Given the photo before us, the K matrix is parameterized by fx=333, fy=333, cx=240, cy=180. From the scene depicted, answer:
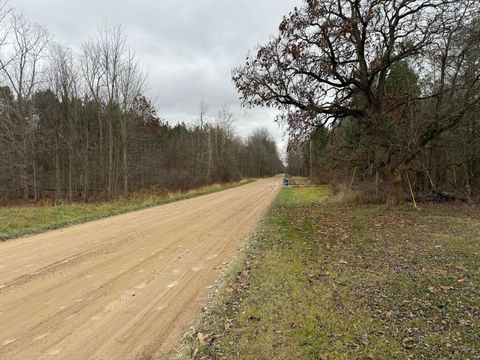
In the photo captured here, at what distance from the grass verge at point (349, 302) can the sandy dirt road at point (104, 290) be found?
1.98ft

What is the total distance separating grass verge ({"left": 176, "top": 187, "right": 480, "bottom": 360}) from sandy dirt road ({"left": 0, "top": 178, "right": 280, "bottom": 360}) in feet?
1.98

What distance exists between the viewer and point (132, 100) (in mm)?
27922

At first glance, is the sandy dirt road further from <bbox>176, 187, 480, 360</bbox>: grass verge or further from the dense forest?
the dense forest

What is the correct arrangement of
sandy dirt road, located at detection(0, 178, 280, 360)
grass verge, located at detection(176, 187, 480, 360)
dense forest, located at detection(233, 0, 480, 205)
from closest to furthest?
1. grass verge, located at detection(176, 187, 480, 360)
2. sandy dirt road, located at detection(0, 178, 280, 360)
3. dense forest, located at detection(233, 0, 480, 205)

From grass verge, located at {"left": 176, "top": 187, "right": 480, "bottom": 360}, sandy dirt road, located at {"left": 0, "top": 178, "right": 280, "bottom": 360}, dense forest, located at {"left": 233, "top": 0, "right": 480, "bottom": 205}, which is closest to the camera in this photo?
grass verge, located at {"left": 176, "top": 187, "right": 480, "bottom": 360}

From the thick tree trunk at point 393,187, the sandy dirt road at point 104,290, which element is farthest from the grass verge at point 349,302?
the thick tree trunk at point 393,187

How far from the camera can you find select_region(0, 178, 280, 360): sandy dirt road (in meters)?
3.88

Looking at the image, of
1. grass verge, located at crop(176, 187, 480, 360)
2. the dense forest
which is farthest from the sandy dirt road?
the dense forest

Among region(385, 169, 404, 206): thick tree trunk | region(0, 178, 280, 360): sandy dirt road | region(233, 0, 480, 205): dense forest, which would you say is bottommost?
region(0, 178, 280, 360): sandy dirt road

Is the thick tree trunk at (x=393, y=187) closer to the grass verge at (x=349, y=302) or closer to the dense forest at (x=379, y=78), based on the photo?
the dense forest at (x=379, y=78)

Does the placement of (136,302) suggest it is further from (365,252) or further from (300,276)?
(365,252)

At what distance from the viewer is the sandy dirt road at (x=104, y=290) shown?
12.7 feet

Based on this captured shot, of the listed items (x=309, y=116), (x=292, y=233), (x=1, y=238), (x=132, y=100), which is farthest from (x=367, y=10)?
(x=132, y=100)

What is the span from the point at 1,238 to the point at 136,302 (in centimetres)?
723
